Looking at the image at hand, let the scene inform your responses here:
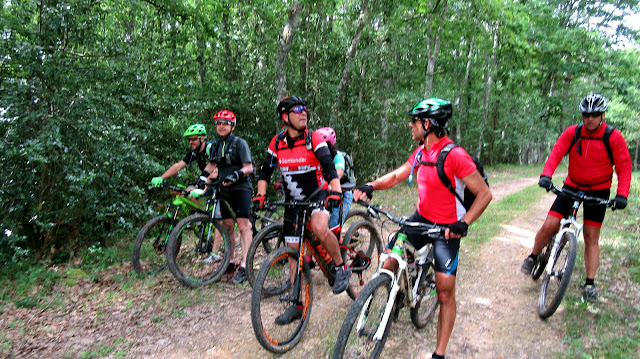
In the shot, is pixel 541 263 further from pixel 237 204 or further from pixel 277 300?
pixel 237 204

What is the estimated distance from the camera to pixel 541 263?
16.1 feet

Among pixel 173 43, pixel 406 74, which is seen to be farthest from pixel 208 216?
pixel 406 74

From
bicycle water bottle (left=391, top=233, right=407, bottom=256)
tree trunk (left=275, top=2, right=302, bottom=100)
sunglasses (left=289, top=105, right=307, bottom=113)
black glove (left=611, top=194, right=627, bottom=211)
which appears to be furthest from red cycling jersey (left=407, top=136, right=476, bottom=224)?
tree trunk (left=275, top=2, right=302, bottom=100)

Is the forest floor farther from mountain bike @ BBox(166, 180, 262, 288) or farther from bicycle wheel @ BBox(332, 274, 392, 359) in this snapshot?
bicycle wheel @ BBox(332, 274, 392, 359)

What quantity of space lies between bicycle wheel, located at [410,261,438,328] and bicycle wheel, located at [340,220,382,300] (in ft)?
2.97

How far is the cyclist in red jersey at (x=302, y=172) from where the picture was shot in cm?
386

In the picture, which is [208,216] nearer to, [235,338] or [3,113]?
[235,338]

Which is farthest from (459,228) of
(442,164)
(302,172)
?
(302,172)

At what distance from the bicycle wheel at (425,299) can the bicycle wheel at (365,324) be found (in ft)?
2.06

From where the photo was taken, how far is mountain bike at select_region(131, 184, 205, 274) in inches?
206

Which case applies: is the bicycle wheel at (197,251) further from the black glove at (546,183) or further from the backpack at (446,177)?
the black glove at (546,183)

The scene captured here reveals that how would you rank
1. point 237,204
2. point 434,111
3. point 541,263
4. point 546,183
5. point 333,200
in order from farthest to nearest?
point 237,204, point 541,263, point 546,183, point 333,200, point 434,111

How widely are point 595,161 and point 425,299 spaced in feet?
8.64

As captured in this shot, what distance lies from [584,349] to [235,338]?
133 inches
